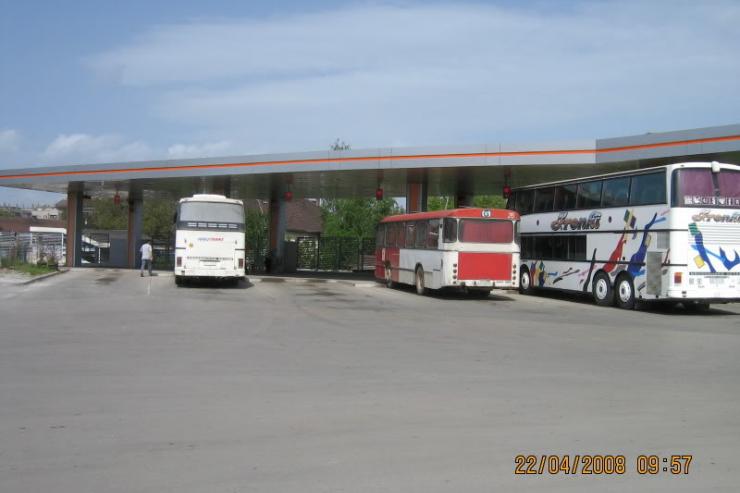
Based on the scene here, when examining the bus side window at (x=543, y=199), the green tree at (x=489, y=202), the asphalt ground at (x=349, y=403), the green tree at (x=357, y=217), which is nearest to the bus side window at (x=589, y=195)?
the bus side window at (x=543, y=199)

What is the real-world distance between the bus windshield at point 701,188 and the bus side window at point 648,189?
48 cm

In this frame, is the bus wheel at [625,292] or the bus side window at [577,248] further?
the bus side window at [577,248]

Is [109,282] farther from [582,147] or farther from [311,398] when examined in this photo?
[311,398]

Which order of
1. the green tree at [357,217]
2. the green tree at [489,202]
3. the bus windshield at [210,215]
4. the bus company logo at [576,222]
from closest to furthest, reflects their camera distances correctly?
the bus company logo at [576,222] → the bus windshield at [210,215] → the green tree at [357,217] → the green tree at [489,202]

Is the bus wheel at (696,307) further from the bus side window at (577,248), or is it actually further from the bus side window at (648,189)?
the bus side window at (648,189)

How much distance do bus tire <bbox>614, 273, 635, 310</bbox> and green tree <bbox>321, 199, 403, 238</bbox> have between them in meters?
38.8

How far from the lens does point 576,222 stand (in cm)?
2277

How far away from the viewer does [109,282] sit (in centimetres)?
2688

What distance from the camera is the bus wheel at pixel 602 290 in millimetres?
20984

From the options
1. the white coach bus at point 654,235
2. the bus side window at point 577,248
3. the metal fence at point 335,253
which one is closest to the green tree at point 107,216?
the metal fence at point 335,253

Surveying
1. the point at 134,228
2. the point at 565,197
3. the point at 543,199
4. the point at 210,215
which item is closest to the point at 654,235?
the point at 565,197

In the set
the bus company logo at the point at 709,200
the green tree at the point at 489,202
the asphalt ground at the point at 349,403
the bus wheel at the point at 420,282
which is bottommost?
the asphalt ground at the point at 349,403

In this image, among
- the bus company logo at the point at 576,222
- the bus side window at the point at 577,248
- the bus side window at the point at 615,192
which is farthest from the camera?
the bus side window at the point at 577,248

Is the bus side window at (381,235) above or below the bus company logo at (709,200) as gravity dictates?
below
